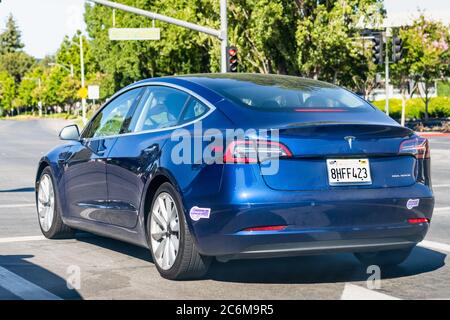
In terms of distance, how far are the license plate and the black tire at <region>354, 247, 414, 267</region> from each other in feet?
3.48

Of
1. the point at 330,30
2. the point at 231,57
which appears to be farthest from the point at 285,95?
the point at 330,30

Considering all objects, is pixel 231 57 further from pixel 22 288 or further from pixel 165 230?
pixel 22 288

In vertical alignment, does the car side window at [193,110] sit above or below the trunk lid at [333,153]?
above

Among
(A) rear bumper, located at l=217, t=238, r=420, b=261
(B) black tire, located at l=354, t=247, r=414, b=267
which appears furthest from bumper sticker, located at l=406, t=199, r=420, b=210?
(B) black tire, located at l=354, t=247, r=414, b=267

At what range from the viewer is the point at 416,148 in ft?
21.4

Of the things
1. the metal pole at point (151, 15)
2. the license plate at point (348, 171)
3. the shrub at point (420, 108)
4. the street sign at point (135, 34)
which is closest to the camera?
the license plate at point (348, 171)

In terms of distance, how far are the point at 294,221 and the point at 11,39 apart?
193539mm

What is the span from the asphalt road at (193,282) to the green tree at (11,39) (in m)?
188

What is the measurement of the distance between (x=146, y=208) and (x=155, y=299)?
113 centimetres

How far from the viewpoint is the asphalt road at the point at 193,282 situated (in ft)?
19.8

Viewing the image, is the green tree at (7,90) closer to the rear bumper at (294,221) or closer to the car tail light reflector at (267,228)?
the rear bumper at (294,221)

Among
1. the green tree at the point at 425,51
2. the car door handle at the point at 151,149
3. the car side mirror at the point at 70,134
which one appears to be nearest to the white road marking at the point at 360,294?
the car door handle at the point at 151,149

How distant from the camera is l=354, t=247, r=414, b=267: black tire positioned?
703 cm
